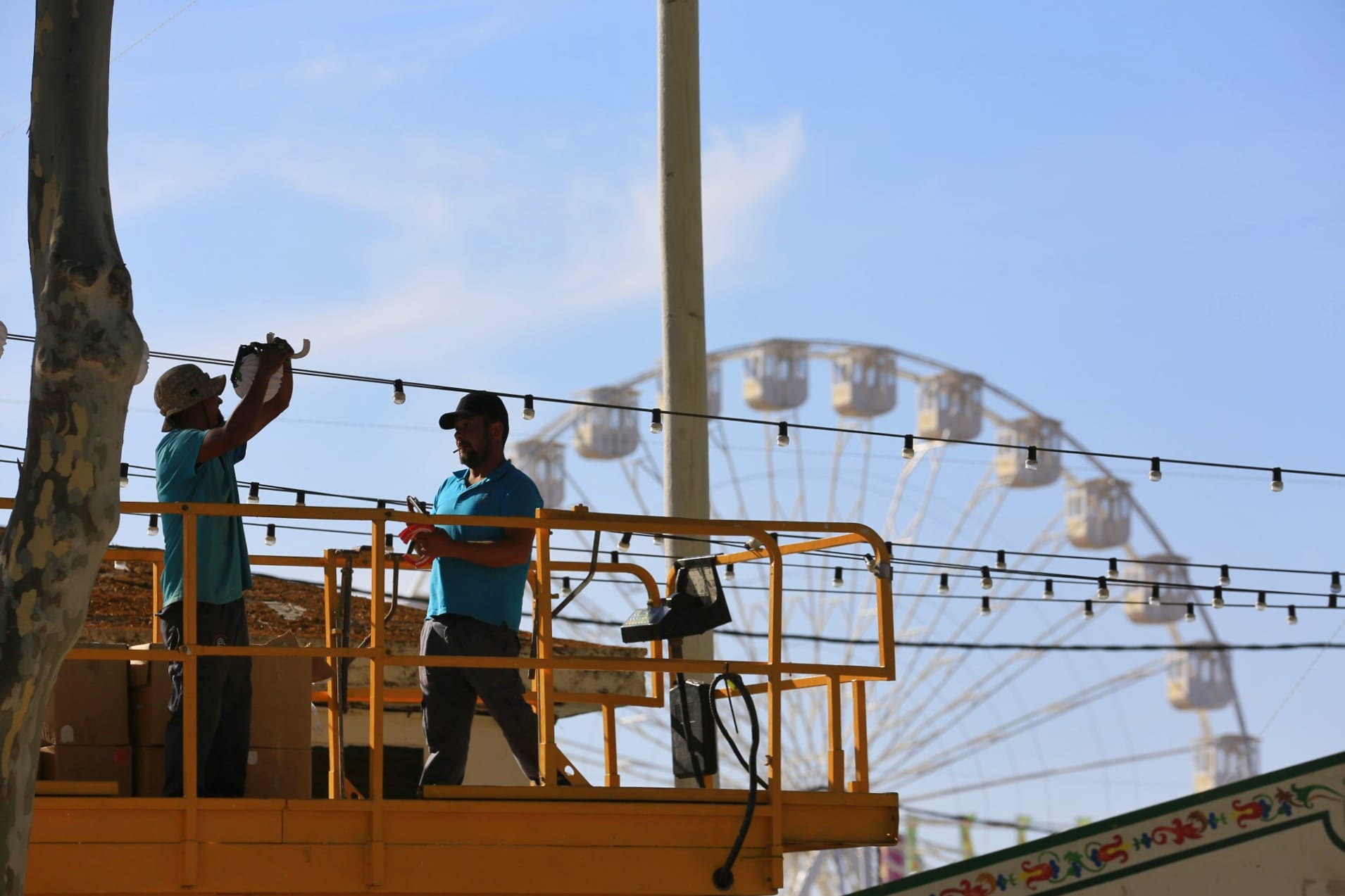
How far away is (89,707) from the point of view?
7.09 m

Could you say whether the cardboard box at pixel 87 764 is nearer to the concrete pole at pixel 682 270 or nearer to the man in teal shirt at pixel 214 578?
the man in teal shirt at pixel 214 578

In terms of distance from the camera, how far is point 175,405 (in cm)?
720

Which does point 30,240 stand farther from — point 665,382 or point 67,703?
point 665,382

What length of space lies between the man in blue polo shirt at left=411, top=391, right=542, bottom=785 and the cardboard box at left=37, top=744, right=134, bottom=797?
1062mm

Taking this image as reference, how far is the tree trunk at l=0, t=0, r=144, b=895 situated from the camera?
5.59 m

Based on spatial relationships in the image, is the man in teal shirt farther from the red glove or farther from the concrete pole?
the concrete pole

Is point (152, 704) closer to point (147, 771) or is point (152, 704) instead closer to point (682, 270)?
point (147, 771)

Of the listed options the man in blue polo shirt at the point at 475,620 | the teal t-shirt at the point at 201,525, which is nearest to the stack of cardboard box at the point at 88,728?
the teal t-shirt at the point at 201,525

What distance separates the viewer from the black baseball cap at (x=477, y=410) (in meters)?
7.59

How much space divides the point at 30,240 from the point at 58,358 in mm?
466

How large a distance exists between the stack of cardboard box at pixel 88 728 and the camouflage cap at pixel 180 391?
0.94m

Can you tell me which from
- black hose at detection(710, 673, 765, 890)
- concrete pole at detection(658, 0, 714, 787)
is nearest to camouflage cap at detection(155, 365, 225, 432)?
black hose at detection(710, 673, 765, 890)

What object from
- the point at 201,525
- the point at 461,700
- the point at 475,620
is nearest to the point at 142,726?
the point at 201,525

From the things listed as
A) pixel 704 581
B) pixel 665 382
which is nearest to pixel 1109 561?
pixel 665 382
